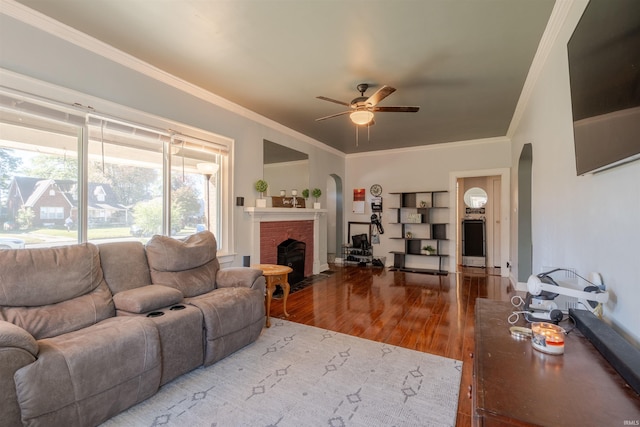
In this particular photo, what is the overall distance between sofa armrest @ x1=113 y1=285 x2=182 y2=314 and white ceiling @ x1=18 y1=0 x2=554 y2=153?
2113 mm

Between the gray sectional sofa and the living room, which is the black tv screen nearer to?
the living room

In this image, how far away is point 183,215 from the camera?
3506 millimetres

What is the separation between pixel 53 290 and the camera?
1.96 meters

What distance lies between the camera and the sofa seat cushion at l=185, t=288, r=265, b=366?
2.27 metres

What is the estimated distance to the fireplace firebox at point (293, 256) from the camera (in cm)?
491

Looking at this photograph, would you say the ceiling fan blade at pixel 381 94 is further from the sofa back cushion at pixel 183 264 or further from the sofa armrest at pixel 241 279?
the sofa back cushion at pixel 183 264

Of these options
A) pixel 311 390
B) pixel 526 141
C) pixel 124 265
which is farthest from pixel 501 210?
pixel 124 265

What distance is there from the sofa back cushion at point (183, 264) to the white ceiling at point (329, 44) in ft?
5.91

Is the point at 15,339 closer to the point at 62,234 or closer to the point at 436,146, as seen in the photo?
the point at 62,234

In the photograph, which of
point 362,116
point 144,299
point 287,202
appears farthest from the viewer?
point 287,202

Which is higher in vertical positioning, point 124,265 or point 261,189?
point 261,189

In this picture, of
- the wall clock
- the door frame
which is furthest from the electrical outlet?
the wall clock

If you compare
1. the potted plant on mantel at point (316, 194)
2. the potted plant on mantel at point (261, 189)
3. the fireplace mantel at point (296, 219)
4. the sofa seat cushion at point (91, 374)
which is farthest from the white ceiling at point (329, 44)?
the sofa seat cushion at point (91, 374)

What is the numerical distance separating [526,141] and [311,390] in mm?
3726
